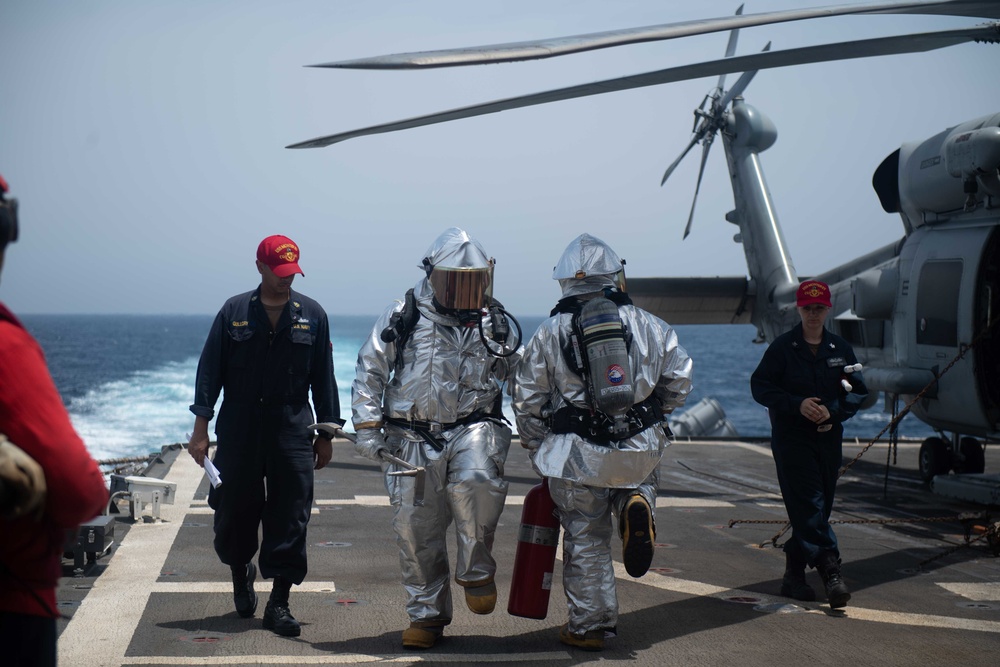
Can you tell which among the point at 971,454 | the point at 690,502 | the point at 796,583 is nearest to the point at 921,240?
the point at 971,454

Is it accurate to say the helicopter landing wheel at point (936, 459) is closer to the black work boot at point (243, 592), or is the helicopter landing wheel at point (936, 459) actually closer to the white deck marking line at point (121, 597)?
the white deck marking line at point (121, 597)

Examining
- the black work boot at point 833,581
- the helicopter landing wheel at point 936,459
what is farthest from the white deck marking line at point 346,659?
the helicopter landing wheel at point 936,459

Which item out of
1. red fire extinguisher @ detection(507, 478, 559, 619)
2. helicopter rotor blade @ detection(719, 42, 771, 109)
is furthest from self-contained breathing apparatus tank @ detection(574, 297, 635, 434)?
helicopter rotor blade @ detection(719, 42, 771, 109)

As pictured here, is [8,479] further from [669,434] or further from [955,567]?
[955,567]

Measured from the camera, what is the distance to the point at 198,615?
507cm

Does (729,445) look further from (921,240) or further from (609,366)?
(609,366)

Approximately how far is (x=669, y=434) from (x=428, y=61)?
2204 millimetres

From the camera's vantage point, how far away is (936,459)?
10.8m

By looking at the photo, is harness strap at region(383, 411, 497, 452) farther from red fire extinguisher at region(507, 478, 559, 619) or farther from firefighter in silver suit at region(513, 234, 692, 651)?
red fire extinguisher at region(507, 478, 559, 619)

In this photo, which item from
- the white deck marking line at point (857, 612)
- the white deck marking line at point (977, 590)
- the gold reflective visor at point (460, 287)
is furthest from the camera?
the white deck marking line at point (977, 590)

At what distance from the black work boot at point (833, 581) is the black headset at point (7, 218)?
180 inches

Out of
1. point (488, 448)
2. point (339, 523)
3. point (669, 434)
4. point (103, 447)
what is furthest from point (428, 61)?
point (103, 447)

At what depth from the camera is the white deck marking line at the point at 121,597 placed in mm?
4438

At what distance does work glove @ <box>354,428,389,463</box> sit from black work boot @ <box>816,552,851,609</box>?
8.34ft
